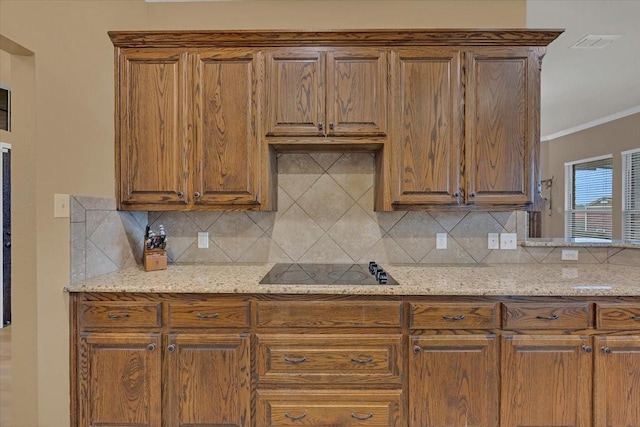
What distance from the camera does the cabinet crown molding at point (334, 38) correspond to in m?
2.15

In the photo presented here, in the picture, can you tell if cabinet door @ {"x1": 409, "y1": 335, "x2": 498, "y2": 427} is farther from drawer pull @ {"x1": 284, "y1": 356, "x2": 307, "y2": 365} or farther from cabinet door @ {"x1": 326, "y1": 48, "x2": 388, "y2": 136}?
cabinet door @ {"x1": 326, "y1": 48, "x2": 388, "y2": 136}

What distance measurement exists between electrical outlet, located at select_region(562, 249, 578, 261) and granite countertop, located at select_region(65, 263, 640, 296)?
10 centimetres

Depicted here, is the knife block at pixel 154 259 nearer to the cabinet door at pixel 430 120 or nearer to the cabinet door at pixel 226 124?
the cabinet door at pixel 226 124

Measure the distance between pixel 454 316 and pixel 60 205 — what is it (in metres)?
2.10

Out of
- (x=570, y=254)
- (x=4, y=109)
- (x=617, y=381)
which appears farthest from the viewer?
(x=4, y=109)

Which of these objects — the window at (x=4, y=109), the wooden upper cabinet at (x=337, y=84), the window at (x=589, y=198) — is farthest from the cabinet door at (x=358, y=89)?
the window at (x=589, y=198)

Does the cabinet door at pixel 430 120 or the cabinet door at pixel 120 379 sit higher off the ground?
the cabinet door at pixel 430 120

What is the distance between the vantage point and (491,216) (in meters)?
2.56

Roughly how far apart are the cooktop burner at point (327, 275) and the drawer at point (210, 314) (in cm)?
19

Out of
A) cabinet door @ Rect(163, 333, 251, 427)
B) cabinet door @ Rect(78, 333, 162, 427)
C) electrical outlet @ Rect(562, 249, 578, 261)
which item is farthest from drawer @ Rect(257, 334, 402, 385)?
electrical outlet @ Rect(562, 249, 578, 261)

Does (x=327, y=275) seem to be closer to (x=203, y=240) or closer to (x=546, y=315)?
(x=203, y=240)

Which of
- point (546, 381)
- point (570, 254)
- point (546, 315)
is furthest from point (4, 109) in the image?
point (570, 254)

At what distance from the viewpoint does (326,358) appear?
6.11 feet

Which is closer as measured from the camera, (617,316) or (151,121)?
(617,316)
